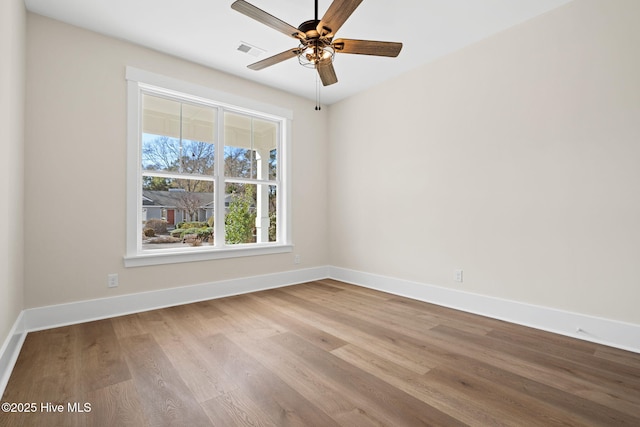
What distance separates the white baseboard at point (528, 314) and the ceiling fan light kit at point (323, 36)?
255 centimetres

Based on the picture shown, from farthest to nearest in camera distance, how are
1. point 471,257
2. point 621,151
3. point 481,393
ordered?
point 471,257 → point 621,151 → point 481,393

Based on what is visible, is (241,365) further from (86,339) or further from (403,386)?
(86,339)

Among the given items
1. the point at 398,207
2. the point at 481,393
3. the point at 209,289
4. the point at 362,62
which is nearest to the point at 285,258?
the point at 209,289

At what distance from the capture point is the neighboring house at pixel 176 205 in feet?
11.1

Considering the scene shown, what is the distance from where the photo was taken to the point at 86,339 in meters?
2.46

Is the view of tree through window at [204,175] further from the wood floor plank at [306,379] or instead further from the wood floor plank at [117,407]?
the wood floor plank at [117,407]

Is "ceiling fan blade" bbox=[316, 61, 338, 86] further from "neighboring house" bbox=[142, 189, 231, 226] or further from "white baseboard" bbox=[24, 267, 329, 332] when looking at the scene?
"white baseboard" bbox=[24, 267, 329, 332]

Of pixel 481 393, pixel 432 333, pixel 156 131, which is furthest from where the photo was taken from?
pixel 156 131

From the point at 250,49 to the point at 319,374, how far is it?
10.5ft

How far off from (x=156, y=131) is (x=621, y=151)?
173 inches

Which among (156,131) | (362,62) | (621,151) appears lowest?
(621,151)

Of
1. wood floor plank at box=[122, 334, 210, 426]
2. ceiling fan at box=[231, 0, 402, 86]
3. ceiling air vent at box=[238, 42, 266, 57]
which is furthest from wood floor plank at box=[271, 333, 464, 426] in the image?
ceiling air vent at box=[238, 42, 266, 57]

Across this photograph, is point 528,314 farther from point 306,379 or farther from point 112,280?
point 112,280

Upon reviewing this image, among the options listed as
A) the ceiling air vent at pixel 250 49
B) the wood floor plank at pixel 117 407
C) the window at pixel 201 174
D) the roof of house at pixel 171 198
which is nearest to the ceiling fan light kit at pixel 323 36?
the ceiling air vent at pixel 250 49
